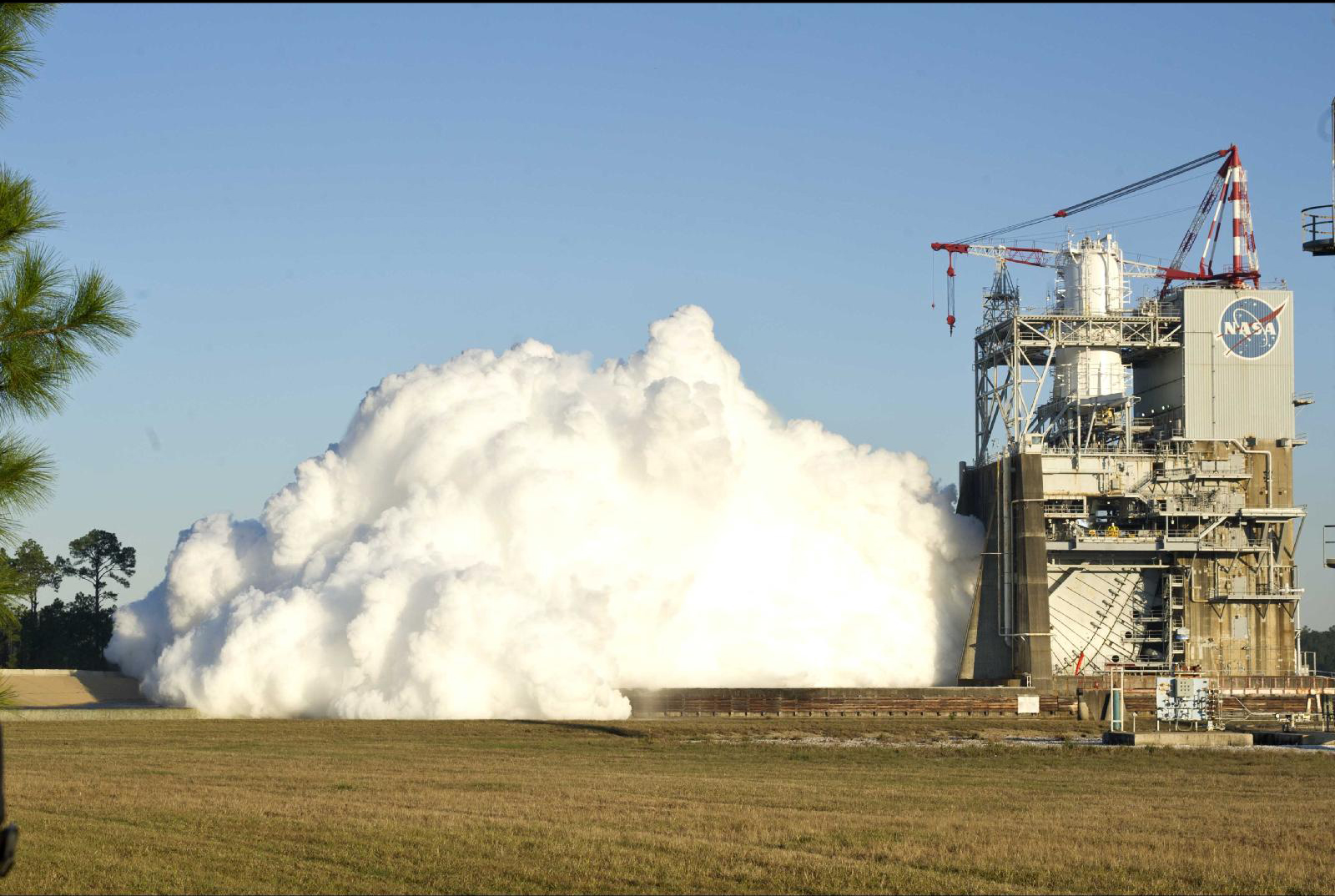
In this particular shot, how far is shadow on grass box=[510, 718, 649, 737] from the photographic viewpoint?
162ft

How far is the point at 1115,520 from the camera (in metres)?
69.8

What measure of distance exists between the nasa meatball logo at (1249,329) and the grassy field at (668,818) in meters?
31.8

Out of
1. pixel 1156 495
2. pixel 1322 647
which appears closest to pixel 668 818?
pixel 1156 495

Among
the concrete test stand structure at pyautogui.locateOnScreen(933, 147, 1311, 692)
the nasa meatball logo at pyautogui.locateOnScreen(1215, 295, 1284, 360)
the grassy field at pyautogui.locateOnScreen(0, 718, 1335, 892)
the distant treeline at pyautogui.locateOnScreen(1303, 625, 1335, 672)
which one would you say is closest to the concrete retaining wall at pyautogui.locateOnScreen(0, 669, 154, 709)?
the grassy field at pyautogui.locateOnScreen(0, 718, 1335, 892)

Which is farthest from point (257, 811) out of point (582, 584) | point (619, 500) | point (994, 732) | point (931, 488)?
point (931, 488)

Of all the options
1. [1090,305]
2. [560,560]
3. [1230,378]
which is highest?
[1090,305]

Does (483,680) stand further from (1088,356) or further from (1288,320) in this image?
(1288,320)

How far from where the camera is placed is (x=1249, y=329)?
69562 mm

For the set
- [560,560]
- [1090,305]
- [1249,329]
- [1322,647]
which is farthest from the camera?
[1322,647]

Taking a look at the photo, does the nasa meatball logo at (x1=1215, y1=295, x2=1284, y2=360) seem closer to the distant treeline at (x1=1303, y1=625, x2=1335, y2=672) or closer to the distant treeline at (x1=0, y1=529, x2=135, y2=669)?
the distant treeline at (x1=0, y1=529, x2=135, y2=669)

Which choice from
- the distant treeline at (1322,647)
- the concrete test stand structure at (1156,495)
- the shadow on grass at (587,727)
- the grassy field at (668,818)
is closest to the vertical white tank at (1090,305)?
the concrete test stand structure at (1156,495)

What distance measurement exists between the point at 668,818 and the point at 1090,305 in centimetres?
5193

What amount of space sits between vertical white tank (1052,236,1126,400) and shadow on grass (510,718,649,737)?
29.3 meters

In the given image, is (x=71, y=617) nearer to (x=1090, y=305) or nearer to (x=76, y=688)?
(x=76, y=688)
